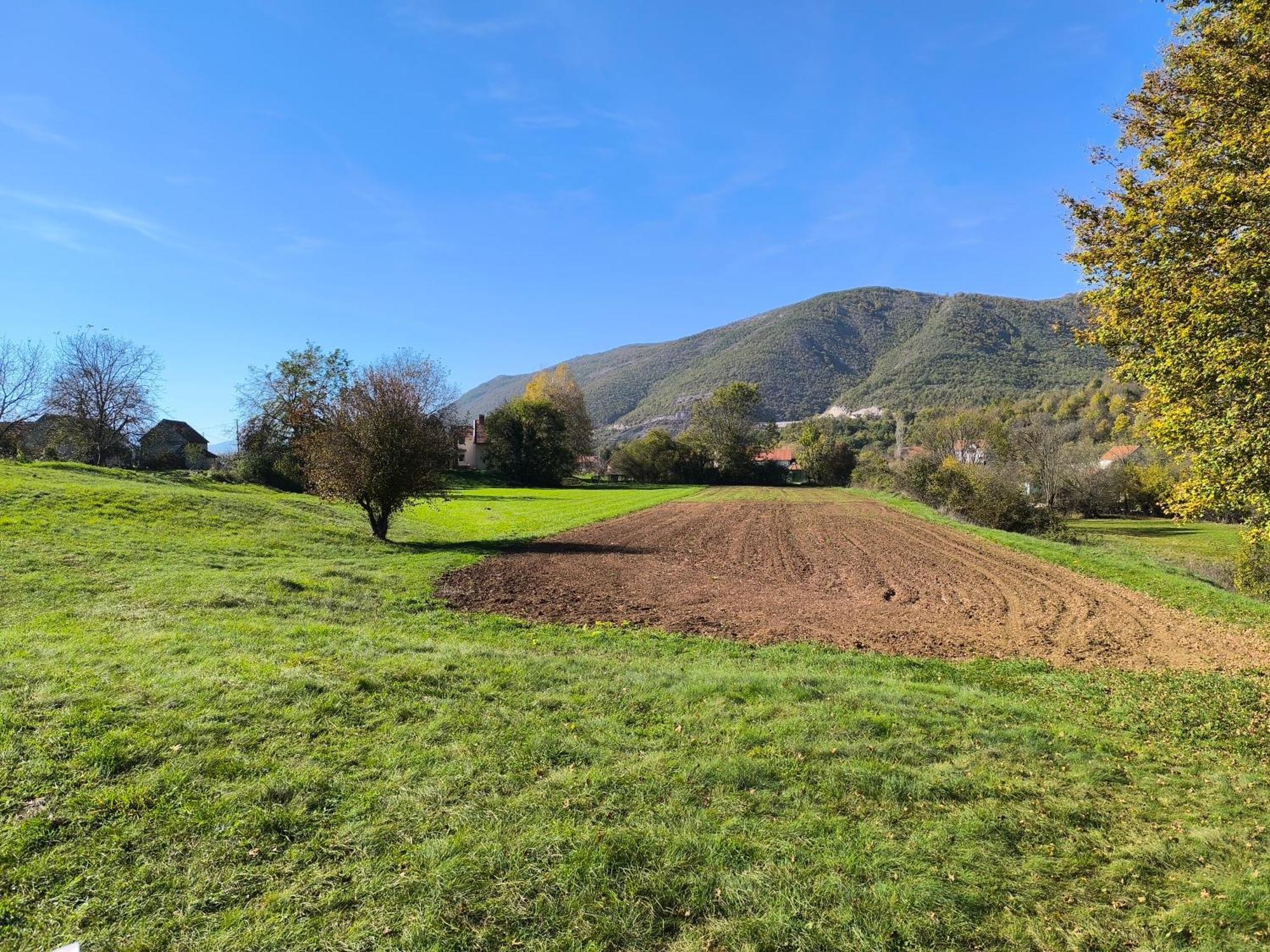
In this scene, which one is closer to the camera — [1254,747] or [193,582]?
[1254,747]

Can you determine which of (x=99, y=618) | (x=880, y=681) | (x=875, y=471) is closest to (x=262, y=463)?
(x=99, y=618)

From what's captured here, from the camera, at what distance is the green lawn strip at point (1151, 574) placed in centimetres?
1327

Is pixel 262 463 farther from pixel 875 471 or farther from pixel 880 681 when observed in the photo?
pixel 875 471

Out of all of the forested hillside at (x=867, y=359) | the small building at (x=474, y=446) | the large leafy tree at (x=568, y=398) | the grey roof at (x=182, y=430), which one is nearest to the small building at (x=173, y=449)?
the grey roof at (x=182, y=430)

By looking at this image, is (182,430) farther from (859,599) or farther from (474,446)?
(859,599)

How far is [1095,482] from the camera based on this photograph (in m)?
52.8

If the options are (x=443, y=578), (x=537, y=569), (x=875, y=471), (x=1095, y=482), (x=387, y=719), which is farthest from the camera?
(x=875, y=471)

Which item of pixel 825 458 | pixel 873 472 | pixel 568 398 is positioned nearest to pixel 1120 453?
pixel 873 472

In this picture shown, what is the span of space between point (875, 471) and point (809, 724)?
68.4 m

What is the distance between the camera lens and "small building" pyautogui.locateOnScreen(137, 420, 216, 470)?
5481 centimetres

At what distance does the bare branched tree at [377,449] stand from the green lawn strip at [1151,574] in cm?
2116

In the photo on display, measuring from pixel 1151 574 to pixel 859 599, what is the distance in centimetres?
1054

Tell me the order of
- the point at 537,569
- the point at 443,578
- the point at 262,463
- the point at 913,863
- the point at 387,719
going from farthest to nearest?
the point at 262,463 → the point at 537,569 → the point at 443,578 → the point at 387,719 → the point at 913,863

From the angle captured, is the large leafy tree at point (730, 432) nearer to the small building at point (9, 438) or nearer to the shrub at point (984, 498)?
the shrub at point (984, 498)
